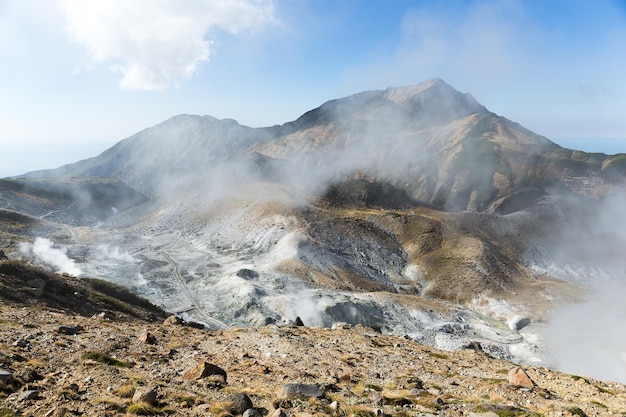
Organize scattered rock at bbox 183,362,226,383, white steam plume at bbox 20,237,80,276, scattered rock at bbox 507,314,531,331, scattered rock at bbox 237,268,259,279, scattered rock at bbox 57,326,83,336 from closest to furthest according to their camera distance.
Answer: scattered rock at bbox 183,362,226,383
scattered rock at bbox 57,326,83,336
scattered rock at bbox 507,314,531,331
white steam plume at bbox 20,237,80,276
scattered rock at bbox 237,268,259,279

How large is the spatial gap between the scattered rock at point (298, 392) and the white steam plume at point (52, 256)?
7909cm

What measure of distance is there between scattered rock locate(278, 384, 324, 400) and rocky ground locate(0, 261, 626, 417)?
0.06 m

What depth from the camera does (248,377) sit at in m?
18.5

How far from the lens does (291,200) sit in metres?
130

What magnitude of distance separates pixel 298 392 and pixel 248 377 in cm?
428

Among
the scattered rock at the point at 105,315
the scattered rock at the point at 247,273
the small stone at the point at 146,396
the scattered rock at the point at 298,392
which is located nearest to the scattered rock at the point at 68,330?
the scattered rock at the point at 105,315

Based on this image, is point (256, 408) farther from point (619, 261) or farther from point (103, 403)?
point (619, 261)

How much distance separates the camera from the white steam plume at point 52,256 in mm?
80688

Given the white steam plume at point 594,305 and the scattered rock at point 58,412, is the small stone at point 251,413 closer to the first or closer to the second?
the scattered rock at point 58,412

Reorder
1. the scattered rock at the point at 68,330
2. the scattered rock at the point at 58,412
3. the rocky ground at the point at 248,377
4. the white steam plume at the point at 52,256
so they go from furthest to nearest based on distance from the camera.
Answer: the white steam plume at the point at 52,256 < the scattered rock at the point at 68,330 < the rocky ground at the point at 248,377 < the scattered rock at the point at 58,412

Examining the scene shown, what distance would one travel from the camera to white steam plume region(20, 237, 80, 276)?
80.7 meters

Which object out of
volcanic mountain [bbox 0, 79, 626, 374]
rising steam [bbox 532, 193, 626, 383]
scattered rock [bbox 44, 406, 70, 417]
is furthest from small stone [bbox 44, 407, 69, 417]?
rising steam [bbox 532, 193, 626, 383]

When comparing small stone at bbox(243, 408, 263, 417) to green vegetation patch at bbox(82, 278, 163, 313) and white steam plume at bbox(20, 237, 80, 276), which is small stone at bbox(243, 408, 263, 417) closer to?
green vegetation patch at bbox(82, 278, 163, 313)

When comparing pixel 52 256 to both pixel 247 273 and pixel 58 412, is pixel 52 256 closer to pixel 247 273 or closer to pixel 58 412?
pixel 247 273
